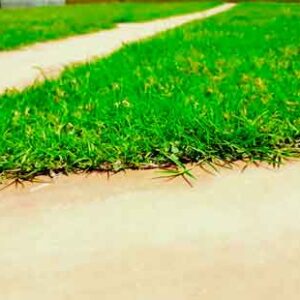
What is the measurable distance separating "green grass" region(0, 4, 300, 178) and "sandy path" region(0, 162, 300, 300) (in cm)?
21

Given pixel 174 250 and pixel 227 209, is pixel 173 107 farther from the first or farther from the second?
pixel 174 250

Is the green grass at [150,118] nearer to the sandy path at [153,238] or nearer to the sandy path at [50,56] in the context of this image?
the sandy path at [153,238]

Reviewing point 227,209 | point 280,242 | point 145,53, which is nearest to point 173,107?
point 227,209

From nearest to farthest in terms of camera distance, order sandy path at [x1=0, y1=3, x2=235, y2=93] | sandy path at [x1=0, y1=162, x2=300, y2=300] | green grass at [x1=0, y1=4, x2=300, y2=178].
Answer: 1. sandy path at [x1=0, y1=162, x2=300, y2=300]
2. green grass at [x1=0, y1=4, x2=300, y2=178]
3. sandy path at [x1=0, y1=3, x2=235, y2=93]

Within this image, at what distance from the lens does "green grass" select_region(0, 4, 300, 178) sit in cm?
252

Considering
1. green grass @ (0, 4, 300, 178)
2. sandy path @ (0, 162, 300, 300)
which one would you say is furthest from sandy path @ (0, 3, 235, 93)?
sandy path @ (0, 162, 300, 300)

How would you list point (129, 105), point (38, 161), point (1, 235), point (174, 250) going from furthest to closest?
point (129, 105) → point (38, 161) → point (1, 235) → point (174, 250)

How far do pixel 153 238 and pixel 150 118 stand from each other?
1.31m

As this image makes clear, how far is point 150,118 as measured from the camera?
300cm

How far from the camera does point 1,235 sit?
1.84 m

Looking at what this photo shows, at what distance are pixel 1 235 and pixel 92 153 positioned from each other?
780 millimetres

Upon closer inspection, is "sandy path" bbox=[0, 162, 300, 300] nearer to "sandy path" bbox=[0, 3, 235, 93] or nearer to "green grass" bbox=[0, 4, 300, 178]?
"green grass" bbox=[0, 4, 300, 178]

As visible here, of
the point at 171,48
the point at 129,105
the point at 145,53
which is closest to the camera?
the point at 129,105

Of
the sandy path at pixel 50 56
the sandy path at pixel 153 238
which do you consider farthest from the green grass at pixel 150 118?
the sandy path at pixel 50 56
